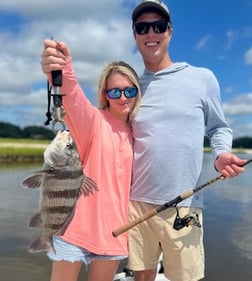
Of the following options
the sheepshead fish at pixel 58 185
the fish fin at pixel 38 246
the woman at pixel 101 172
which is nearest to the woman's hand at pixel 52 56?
the woman at pixel 101 172

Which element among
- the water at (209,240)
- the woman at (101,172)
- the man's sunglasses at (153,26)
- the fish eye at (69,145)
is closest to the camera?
the fish eye at (69,145)

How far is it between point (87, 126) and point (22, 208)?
11.5 m

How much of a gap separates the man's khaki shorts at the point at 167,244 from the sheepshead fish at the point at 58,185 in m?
0.92

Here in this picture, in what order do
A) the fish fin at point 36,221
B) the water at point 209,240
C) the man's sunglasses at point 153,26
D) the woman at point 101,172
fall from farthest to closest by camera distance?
the water at point 209,240
the man's sunglasses at point 153,26
the woman at point 101,172
the fish fin at point 36,221

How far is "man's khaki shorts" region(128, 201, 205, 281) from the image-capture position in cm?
427

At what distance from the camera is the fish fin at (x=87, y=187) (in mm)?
3570

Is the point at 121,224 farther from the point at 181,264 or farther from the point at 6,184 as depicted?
the point at 6,184

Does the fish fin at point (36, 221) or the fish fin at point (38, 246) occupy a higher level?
the fish fin at point (36, 221)

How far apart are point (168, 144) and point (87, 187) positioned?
1.00m

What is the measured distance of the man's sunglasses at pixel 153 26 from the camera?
425 cm

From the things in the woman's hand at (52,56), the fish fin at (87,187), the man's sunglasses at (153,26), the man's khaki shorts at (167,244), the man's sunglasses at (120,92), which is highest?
the man's sunglasses at (153,26)

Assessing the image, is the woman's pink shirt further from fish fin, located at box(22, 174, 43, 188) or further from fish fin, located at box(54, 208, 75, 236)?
fish fin, located at box(22, 174, 43, 188)

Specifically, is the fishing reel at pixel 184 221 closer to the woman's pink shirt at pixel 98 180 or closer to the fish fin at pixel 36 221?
the woman's pink shirt at pixel 98 180

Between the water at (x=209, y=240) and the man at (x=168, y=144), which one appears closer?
the man at (x=168, y=144)
